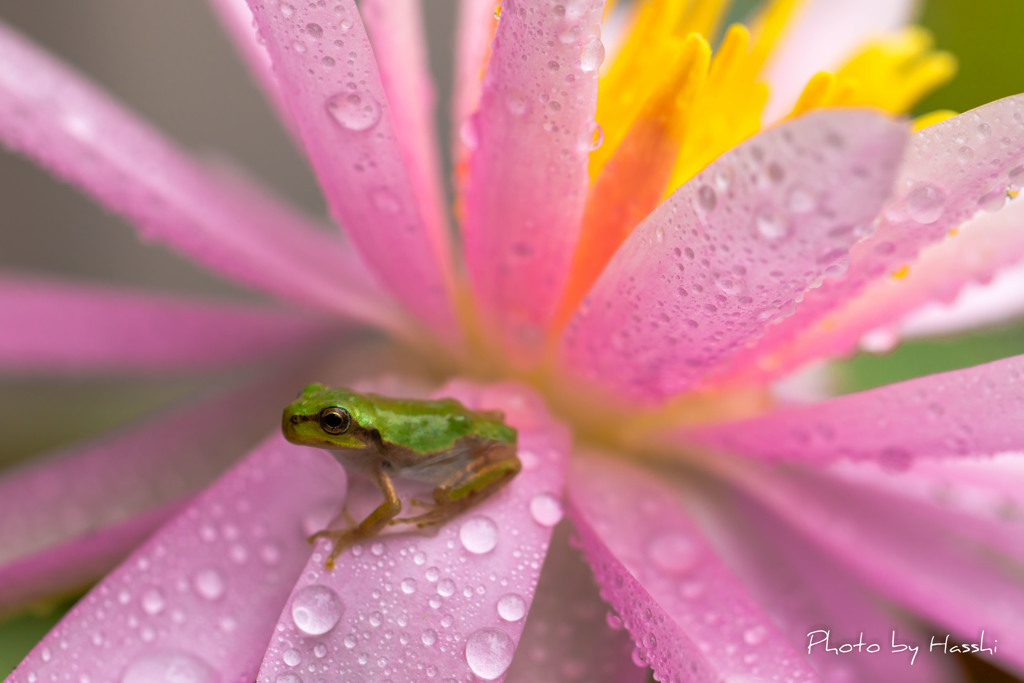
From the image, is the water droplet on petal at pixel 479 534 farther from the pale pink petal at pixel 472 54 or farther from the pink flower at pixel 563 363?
the pale pink petal at pixel 472 54

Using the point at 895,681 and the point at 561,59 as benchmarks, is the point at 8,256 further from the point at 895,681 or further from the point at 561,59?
the point at 895,681

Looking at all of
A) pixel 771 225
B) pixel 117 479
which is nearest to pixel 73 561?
pixel 117 479

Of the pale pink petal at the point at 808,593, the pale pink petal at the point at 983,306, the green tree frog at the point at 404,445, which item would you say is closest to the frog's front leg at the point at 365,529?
the green tree frog at the point at 404,445

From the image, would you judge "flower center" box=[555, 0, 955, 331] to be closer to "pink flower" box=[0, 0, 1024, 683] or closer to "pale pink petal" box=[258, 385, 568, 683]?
"pink flower" box=[0, 0, 1024, 683]

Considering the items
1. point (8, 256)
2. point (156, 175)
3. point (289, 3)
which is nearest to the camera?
point (289, 3)

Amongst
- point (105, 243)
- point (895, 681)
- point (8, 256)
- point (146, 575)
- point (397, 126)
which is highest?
point (105, 243)

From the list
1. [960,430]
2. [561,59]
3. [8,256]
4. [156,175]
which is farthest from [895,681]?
[8,256]
